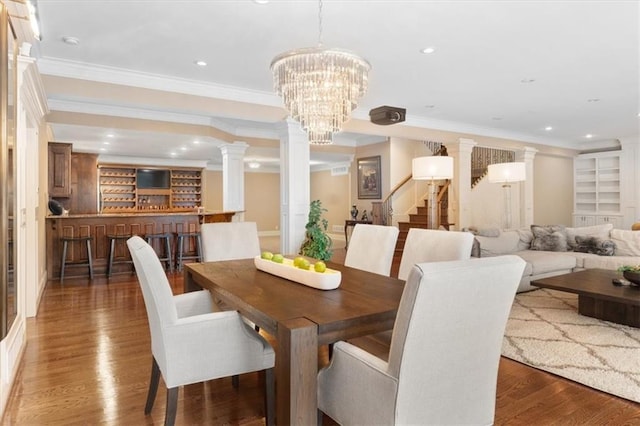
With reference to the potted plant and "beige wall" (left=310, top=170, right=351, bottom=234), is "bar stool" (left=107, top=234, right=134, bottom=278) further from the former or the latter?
"beige wall" (left=310, top=170, right=351, bottom=234)

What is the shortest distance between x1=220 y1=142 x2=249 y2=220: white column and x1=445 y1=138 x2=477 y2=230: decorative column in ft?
13.8

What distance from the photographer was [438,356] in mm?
1381

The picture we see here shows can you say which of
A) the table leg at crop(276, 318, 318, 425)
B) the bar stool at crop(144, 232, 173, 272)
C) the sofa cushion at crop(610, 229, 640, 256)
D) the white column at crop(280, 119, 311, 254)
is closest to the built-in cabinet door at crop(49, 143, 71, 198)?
the bar stool at crop(144, 232, 173, 272)

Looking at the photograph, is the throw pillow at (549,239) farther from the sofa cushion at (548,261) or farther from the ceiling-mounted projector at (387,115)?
the ceiling-mounted projector at (387,115)

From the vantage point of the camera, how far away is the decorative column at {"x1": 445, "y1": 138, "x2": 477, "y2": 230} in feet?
24.8

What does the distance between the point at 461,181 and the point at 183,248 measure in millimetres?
5398

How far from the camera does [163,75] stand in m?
4.47

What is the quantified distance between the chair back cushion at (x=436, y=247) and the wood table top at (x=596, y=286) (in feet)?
6.30

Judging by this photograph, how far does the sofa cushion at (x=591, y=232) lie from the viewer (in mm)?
5629

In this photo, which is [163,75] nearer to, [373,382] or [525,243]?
[373,382]

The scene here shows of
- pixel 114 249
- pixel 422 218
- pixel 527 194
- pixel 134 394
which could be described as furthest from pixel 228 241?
pixel 527 194

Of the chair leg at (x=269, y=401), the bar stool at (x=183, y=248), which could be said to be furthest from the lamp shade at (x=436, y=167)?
the bar stool at (x=183, y=248)

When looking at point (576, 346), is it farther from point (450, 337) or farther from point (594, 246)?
point (594, 246)

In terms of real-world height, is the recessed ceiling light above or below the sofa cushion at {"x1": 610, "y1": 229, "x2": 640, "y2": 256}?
above
